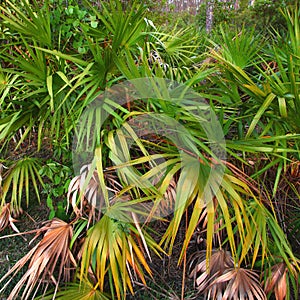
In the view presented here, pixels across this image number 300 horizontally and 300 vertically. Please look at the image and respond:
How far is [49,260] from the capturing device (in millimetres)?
1697

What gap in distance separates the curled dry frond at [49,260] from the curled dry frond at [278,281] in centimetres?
105

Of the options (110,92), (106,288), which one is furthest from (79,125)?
(106,288)

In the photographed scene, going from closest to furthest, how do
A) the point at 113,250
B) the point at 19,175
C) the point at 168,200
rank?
the point at 113,250
the point at 168,200
the point at 19,175

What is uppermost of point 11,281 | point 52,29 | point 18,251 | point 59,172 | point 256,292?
point 52,29

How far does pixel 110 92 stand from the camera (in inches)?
72.0

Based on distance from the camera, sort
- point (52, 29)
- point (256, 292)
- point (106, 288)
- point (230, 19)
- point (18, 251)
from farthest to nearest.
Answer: point (230, 19) → point (52, 29) → point (18, 251) → point (106, 288) → point (256, 292)

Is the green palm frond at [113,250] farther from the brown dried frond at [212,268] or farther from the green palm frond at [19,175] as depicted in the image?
the green palm frond at [19,175]

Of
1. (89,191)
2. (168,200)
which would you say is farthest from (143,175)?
(89,191)

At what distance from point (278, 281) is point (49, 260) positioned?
48.1 inches

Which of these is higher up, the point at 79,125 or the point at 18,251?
the point at 79,125

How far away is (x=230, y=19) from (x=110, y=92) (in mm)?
4878

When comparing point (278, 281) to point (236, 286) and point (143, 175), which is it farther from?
point (143, 175)

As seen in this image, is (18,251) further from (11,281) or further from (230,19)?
(230,19)

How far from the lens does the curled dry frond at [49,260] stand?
164cm
